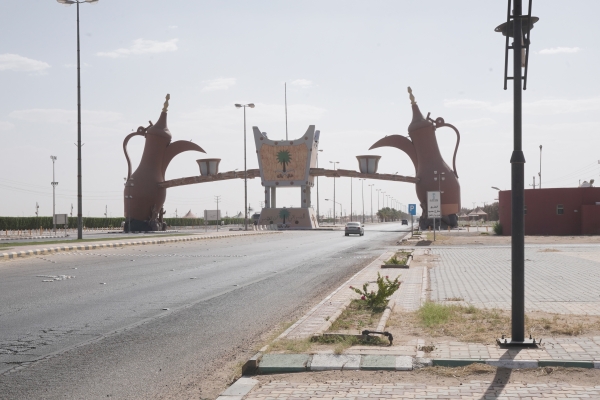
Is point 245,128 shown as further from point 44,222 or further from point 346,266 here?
point 346,266

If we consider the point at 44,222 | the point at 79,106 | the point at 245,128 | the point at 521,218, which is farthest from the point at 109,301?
the point at 44,222

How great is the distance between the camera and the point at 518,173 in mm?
7410

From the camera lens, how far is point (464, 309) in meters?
10.1

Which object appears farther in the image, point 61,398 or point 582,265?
point 582,265

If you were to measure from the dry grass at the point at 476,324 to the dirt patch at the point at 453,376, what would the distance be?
1299mm

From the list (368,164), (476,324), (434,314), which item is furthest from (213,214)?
(476,324)

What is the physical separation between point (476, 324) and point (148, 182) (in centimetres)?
7121

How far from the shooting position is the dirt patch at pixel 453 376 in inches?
237

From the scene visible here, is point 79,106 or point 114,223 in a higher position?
point 79,106

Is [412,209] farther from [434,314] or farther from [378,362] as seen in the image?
[378,362]

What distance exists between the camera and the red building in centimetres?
5169

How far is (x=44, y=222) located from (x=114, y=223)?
726 inches

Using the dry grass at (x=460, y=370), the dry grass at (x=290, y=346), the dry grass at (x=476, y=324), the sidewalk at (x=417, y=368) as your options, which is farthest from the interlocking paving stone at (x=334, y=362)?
the dry grass at (x=476, y=324)

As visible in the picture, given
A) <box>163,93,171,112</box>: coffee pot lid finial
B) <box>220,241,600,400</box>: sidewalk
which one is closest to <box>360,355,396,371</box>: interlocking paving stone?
<box>220,241,600,400</box>: sidewalk
